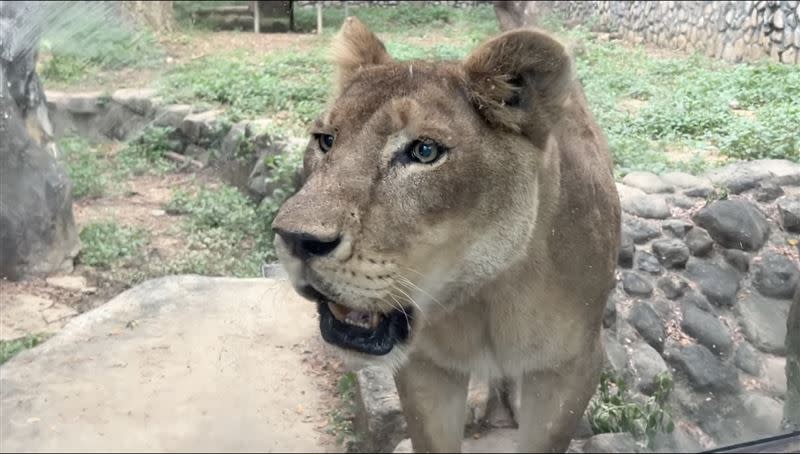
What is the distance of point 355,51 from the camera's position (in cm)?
263

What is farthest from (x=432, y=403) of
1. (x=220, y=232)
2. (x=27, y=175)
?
(x=27, y=175)

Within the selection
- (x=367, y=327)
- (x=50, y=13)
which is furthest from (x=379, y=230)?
(x=50, y=13)

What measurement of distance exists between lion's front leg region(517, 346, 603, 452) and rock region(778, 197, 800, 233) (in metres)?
0.69

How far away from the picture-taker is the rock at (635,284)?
327 cm

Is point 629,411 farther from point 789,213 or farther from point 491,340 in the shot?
point 789,213

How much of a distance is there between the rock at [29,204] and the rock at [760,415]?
8.83 feet

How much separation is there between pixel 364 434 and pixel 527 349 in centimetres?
80

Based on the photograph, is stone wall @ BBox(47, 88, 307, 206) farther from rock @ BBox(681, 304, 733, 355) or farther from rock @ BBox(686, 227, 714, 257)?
rock @ BBox(681, 304, 733, 355)

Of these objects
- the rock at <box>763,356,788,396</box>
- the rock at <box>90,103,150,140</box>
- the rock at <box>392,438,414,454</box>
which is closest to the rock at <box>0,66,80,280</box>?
the rock at <box>90,103,150,140</box>

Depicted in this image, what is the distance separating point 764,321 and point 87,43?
5.16 metres

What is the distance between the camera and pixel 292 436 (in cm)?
174

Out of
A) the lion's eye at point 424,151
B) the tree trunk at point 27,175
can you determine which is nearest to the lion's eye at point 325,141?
the lion's eye at point 424,151

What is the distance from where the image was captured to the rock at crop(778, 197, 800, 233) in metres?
2.67

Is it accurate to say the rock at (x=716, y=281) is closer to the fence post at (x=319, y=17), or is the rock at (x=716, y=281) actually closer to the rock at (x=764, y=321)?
the rock at (x=764, y=321)
